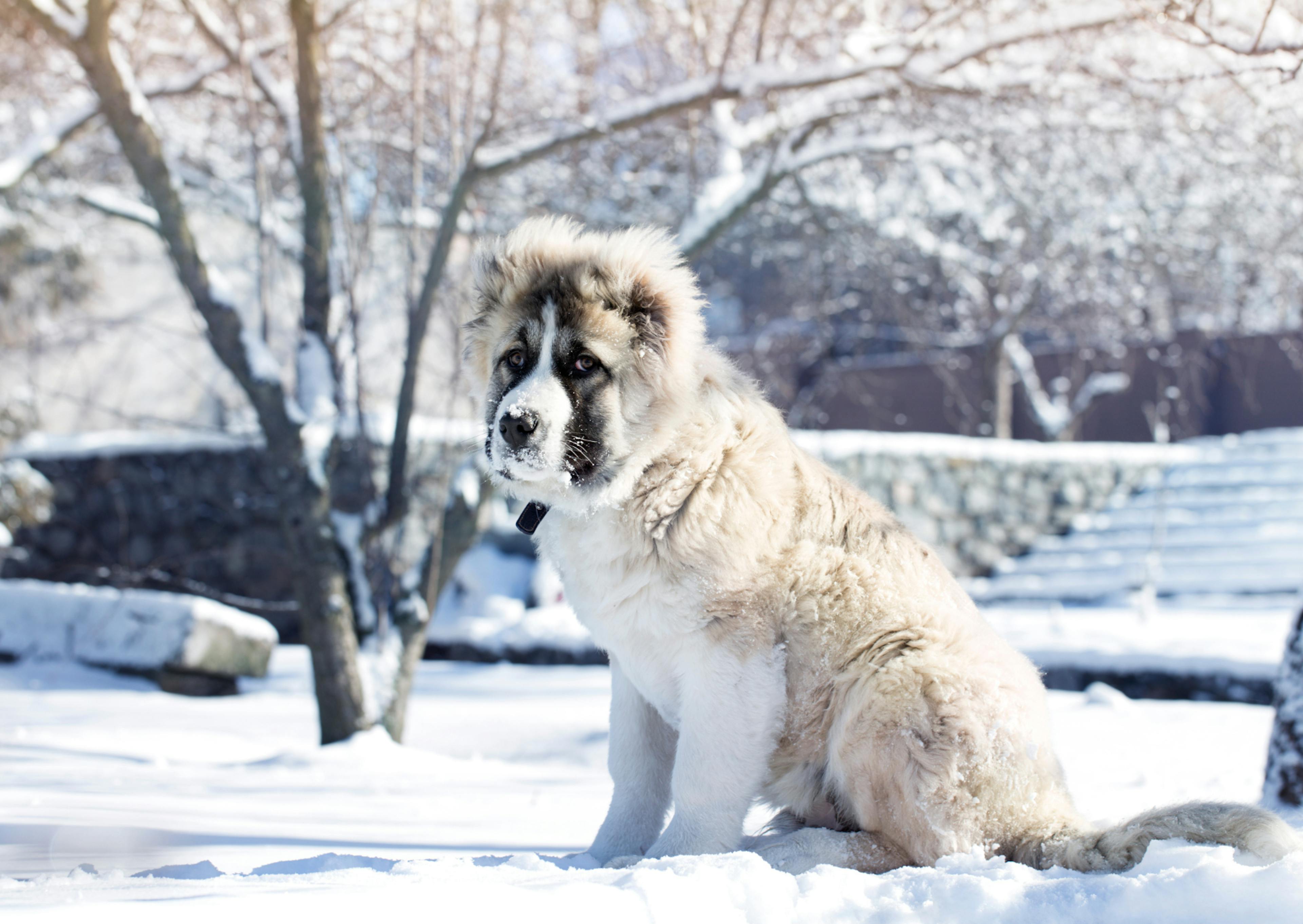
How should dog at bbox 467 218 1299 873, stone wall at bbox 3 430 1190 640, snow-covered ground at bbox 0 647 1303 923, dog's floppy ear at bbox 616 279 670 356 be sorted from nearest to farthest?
snow-covered ground at bbox 0 647 1303 923
dog at bbox 467 218 1299 873
dog's floppy ear at bbox 616 279 670 356
stone wall at bbox 3 430 1190 640

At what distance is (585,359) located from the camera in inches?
123

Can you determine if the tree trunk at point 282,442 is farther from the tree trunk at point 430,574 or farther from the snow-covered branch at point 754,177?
the snow-covered branch at point 754,177

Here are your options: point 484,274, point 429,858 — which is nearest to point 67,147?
point 484,274

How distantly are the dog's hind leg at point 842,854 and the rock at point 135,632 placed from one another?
A: 677 cm

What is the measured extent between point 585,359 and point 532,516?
0.53 meters

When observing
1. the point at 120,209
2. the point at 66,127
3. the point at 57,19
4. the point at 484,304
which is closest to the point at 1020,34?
the point at 484,304

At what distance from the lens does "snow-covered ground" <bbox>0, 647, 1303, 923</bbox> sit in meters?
2.25

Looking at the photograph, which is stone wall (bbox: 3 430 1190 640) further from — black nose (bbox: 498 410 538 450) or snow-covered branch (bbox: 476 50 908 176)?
black nose (bbox: 498 410 538 450)

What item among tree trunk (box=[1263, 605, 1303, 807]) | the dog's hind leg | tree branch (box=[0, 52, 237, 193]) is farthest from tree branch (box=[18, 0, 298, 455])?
tree trunk (box=[1263, 605, 1303, 807])

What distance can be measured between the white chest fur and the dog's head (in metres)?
0.12

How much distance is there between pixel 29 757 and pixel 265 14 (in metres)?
5.83

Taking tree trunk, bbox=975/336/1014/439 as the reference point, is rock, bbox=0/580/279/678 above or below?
below

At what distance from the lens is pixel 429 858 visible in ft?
10.5

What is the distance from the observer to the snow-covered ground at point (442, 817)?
7.39 feet
